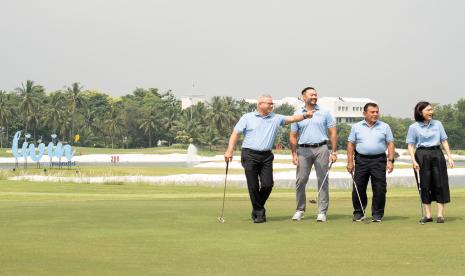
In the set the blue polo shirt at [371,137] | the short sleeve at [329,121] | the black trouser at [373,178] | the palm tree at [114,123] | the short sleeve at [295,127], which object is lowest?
the black trouser at [373,178]

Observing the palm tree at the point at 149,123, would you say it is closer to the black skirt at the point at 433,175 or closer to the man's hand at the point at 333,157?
the man's hand at the point at 333,157

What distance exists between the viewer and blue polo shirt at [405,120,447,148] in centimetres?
1363

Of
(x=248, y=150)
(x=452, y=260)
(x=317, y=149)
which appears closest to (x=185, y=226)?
(x=248, y=150)

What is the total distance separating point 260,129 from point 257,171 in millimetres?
702

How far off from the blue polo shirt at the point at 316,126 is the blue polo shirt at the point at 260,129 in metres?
0.38

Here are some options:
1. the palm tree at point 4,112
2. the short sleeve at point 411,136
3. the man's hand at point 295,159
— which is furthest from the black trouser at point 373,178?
the palm tree at point 4,112

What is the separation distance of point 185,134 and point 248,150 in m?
161

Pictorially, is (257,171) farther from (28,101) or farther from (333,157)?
(28,101)

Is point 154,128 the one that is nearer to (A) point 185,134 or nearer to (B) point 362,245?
(A) point 185,134

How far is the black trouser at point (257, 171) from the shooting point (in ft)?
45.0

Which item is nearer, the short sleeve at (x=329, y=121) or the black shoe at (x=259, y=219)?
the black shoe at (x=259, y=219)

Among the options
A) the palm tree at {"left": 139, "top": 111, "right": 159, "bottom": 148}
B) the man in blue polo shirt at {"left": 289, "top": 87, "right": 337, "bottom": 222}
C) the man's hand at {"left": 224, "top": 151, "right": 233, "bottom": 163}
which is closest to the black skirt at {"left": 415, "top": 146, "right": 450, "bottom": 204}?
the man in blue polo shirt at {"left": 289, "top": 87, "right": 337, "bottom": 222}

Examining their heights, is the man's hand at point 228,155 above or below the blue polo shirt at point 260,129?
below

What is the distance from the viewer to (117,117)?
574 feet
